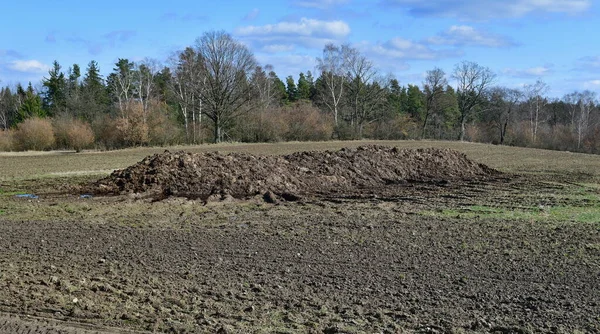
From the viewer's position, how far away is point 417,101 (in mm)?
95062

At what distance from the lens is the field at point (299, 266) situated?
6.18 meters

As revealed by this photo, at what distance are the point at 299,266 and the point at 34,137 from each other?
4907 cm

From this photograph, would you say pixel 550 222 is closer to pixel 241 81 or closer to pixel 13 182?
pixel 13 182

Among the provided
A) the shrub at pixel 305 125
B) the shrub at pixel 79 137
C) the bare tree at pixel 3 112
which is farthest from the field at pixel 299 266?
the bare tree at pixel 3 112

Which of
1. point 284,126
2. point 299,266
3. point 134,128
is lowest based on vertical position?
A: point 299,266

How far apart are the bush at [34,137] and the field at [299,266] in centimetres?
3859

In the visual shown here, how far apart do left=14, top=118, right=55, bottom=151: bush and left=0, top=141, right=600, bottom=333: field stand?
38589 mm

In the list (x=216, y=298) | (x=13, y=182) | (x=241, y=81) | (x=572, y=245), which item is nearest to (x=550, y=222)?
(x=572, y=245)

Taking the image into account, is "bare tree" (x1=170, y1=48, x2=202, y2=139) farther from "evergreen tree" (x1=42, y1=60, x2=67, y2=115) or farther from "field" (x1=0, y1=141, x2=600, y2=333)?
"field" (x1=0, y1=141, x2=600, y2=333)

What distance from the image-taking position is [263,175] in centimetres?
1812

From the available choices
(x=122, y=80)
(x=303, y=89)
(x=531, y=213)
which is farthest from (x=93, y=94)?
(x=531, y=213)

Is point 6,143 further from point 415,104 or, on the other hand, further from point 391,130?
point 415,104

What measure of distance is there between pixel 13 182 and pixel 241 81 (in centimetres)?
3924

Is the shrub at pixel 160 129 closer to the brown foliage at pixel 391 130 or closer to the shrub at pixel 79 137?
the shrub at pixel 79 137
